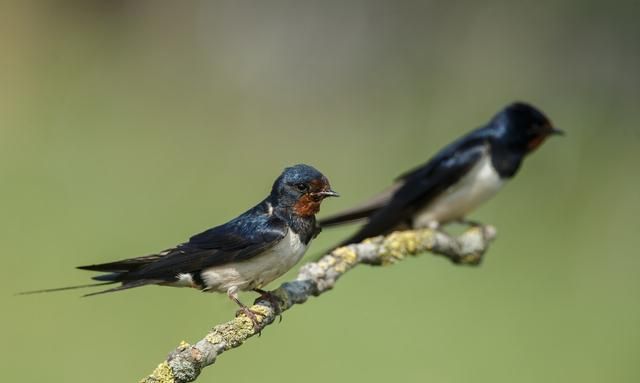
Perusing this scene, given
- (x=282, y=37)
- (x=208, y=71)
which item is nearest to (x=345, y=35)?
(x=282, y=37)

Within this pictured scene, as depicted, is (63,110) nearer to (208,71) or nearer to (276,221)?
(208,71)

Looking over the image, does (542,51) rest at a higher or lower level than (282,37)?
lower

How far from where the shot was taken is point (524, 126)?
2986mm

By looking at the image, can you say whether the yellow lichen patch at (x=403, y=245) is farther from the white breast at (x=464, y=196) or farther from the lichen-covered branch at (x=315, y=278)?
the white breast at (x=464, y=196)

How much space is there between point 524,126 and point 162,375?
1.96 metres

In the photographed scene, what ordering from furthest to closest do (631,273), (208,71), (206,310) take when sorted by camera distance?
(208,71) → (631,273) → (206,310)

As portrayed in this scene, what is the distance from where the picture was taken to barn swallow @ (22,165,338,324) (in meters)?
1.51

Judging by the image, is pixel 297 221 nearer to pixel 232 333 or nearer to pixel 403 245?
pixel 232 333

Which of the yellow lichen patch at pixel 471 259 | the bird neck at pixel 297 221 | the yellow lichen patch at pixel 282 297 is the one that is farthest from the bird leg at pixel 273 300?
the yellow lichen patch at pixel 471 259

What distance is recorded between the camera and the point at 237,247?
5.16ft

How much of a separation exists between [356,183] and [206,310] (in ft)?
7.38

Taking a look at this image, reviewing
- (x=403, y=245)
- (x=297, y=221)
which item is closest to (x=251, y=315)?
(x=297, y=221)

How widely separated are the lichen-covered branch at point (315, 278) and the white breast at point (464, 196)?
0.37 feet

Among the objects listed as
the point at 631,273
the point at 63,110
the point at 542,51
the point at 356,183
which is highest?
the point at 63,110
